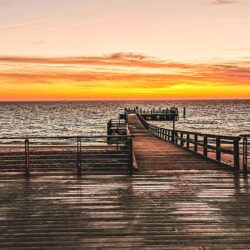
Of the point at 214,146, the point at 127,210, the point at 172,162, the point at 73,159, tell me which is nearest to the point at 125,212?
the point at 127,210

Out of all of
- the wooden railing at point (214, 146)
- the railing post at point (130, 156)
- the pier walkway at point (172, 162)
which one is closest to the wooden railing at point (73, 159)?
the railing post at point (130, 156)

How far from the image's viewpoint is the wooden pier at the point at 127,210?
21.9 ft

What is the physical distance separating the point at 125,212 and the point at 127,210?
6.7 inches

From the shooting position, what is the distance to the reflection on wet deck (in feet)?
22.0

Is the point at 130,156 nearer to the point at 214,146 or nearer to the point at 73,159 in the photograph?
the point at 73,159

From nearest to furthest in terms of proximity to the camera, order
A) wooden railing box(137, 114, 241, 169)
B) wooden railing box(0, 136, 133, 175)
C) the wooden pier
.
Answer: the wooden pier
wooden railing box(0, 136, 133, 175)
wooden railing box(137, 114, 241, 169)

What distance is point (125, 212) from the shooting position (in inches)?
330

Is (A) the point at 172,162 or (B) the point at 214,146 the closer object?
(A) the point at 172,162

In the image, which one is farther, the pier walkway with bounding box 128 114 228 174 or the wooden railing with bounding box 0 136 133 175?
the pier walkway with bounding box 128 114 228 174

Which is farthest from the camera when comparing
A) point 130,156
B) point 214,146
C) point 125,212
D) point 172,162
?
point 214,146

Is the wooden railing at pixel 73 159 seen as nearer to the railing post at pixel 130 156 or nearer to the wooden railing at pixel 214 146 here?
the railing post at pixel 130 156

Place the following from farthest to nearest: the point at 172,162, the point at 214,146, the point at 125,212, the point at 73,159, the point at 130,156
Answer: the point at 214,146 → the point at 172,162 → the point at 73,159 → the point at 130,156 → the point at 125,212

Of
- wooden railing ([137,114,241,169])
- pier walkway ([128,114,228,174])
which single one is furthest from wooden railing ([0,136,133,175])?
wooden railing ([137,114,241,169])

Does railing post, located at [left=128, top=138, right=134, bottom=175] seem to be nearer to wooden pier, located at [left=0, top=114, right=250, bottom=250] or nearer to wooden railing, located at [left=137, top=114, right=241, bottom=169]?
wooden pier, located at [left=0, top=114, right=250, bottom=250]
